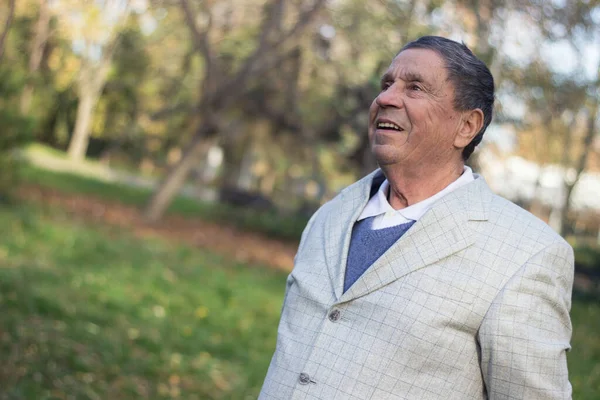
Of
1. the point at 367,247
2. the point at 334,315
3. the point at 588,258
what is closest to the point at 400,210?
the point at 367,247

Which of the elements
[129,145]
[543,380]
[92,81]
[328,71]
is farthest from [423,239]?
[129,145]

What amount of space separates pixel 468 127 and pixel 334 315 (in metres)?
0.69

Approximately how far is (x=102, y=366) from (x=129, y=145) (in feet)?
91.6

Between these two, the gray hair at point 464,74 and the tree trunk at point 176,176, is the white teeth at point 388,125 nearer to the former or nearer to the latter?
the gray hair at point 464,74

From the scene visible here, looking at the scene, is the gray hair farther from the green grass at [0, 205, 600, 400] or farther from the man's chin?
the green grass at [0, 205, 600, 400]

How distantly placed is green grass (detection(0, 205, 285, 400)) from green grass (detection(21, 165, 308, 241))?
14.1ft

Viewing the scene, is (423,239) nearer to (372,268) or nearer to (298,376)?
(372,268)

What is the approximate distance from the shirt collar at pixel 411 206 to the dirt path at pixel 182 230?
8.53 metres

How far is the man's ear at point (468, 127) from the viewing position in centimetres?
228

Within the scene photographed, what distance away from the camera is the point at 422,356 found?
2.04m

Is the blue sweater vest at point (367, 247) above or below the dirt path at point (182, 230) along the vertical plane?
above

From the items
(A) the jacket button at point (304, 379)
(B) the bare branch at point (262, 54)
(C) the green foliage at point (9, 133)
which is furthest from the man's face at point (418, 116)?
(C) the green foliage at point (9, 133)

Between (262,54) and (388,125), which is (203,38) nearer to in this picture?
(262,54)

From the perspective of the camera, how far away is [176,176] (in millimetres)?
12836
